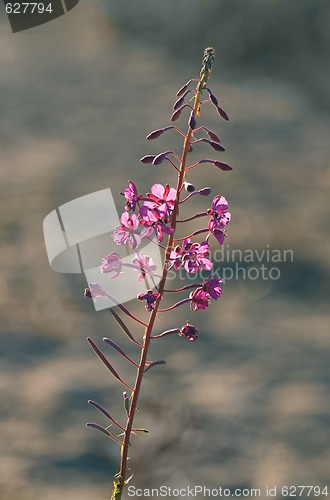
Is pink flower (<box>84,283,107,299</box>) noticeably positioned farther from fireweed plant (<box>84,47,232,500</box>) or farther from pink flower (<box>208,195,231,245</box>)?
pink flower (<box>208,195,231,245</box>)

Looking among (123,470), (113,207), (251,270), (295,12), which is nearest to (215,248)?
(251,270)

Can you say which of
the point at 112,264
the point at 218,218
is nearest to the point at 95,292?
the point at 112,264

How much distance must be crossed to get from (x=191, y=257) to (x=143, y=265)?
56 mm

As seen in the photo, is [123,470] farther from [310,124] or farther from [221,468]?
[310,124]

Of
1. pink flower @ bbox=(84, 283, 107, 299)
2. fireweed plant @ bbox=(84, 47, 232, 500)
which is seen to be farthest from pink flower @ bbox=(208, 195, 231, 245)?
pink flower @ bbox=(84, 283, 107, 299)

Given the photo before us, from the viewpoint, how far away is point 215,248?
1.88 meters

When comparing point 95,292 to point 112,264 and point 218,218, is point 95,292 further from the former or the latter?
point 218,218

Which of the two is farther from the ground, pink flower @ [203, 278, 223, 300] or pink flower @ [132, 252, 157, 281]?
pink flower @ [132, 252, 157, 281]

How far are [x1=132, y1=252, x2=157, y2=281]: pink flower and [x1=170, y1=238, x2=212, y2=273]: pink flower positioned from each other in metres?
0.04

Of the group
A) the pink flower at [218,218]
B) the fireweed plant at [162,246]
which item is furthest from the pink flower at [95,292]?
the pink flower at [218,218]

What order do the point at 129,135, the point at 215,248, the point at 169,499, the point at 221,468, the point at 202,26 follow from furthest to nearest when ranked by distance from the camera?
the point at 202,26
the point at 129,135
the point at 215,248
the point at 221,468
the point at 169,499

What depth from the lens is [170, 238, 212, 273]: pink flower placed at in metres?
0.77

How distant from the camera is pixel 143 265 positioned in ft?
2.65

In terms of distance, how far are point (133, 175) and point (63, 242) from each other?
25 cm
